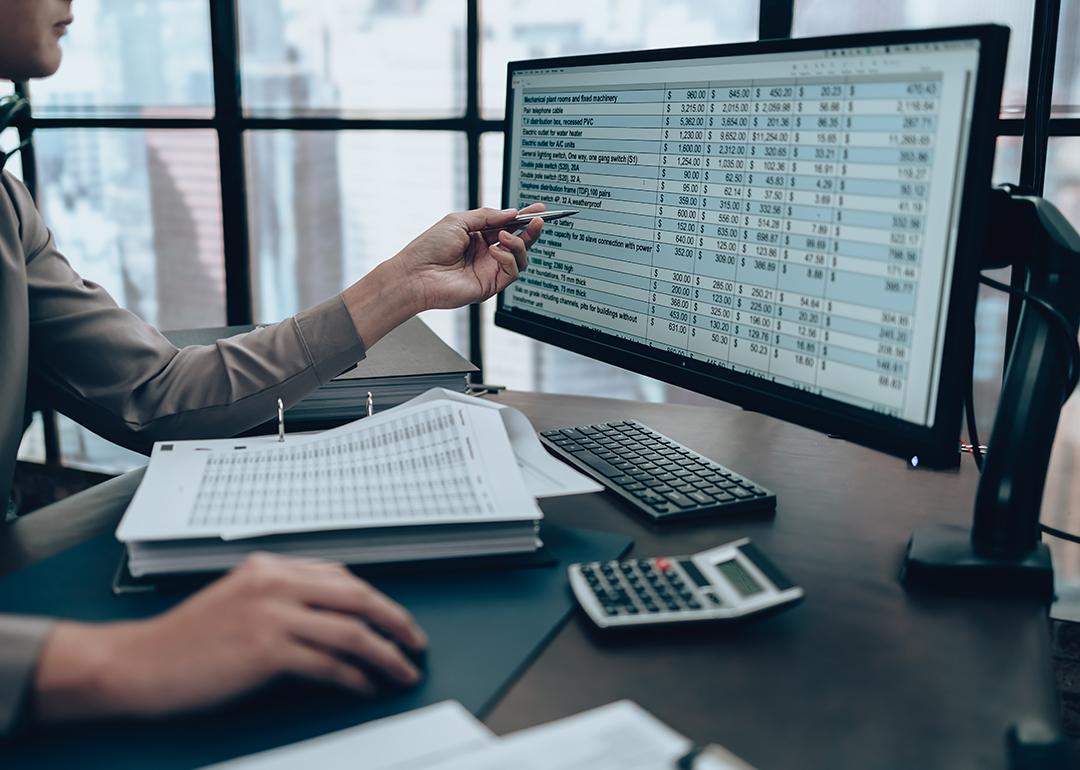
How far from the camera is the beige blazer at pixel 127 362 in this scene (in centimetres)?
109

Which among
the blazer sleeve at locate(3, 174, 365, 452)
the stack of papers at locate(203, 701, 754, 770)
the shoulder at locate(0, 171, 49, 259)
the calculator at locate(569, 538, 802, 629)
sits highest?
the shoulder at locate(0, 171, 49, 259)

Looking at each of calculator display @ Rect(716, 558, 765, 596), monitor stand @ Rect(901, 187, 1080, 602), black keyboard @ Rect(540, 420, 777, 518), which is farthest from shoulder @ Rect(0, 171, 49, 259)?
monitor stand @ Rect(901, 187, 1080, 602)

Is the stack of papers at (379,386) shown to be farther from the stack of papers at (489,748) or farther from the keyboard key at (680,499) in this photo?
the stack of papers at (489,748)

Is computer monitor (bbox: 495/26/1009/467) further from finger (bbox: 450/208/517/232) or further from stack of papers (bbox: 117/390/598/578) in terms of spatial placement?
stack of papers (bbox: 117/390/598/578)

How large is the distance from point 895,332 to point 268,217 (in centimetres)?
146

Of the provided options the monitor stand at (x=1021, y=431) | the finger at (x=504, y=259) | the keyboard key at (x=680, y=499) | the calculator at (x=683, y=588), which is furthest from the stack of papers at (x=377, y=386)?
the monitor stand at (x=1021, y=431)

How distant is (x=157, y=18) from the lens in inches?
75.4

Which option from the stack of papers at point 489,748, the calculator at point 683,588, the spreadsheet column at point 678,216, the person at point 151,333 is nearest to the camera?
the stack of papers at point 489,748

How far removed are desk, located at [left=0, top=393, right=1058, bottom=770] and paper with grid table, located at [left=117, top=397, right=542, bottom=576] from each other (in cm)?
10

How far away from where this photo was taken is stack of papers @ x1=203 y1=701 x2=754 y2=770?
0.49 meters

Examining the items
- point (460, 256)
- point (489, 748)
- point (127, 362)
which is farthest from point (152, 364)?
point (489, 748)

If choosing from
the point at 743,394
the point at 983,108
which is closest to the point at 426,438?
the point at 743,394

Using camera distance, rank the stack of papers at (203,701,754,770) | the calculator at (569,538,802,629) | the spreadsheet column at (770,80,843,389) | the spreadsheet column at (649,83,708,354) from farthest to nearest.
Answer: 1. the spreadsheet column at (649,83,708,354)
2. the spreadsheet column at (770,80,843,389)
3. the calculator at (569,538,802,629)
4. the stack of papers at (203,701,754,770)

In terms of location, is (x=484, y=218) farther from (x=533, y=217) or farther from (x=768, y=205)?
(x=768, y=205)
